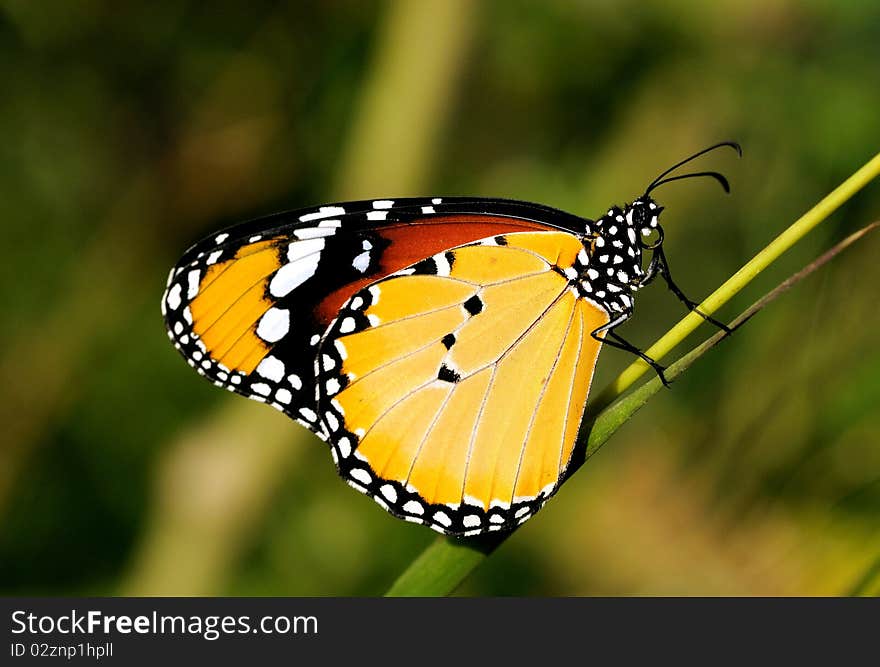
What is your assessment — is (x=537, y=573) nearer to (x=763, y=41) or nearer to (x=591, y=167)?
(x=591, y=167)

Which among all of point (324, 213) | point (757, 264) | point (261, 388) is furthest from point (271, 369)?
point (757, 264)

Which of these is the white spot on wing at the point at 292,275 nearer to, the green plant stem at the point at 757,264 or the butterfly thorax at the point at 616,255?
the butterfly thorax at the point at 616,255

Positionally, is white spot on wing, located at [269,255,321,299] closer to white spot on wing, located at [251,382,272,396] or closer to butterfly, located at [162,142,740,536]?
butterfly, located at [162,142,740,536]

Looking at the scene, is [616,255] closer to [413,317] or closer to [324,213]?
[413,317]

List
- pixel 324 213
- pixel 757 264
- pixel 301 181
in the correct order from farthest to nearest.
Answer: pixel 301 181 < pixel 324 213 < pixel 757 264

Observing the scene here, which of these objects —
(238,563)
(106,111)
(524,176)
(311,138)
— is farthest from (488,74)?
(238,563)

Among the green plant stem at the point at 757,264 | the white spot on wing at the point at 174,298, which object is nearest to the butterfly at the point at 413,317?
the white spot on wing at the point at 174,298
